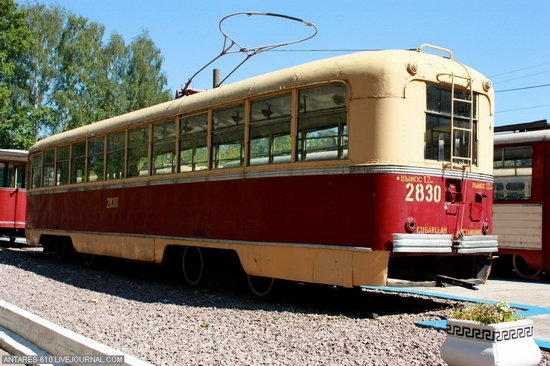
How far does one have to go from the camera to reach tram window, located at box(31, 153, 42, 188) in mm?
15789

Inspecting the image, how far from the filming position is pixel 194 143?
986 cm

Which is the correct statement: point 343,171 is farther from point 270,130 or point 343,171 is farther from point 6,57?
point 6,57

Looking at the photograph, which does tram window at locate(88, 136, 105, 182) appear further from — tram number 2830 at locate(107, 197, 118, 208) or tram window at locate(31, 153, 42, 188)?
tram window at locate(31, 153, 42, 188)

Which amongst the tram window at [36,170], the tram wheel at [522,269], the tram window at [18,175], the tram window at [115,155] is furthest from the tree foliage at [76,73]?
the tram wheel at [522,269]

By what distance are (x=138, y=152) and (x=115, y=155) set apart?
1.03 metres

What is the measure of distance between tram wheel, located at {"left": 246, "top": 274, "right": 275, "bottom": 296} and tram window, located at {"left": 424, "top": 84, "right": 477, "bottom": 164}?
111 inches

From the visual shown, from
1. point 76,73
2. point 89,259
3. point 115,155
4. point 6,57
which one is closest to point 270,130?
point 115,155

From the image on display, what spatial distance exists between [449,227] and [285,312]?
2207 millimetres

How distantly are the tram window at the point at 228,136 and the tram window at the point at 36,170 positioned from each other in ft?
26.2

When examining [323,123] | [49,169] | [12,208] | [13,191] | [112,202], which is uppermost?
[323,123]

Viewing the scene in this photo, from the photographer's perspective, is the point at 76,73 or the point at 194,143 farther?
the point at 76,73

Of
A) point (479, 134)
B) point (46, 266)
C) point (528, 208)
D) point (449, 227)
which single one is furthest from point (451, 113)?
point (46, 266)

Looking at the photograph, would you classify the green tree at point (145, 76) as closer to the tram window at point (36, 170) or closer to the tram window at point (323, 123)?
the tram window at point (36, 170)

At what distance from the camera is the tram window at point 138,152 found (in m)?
11.2
